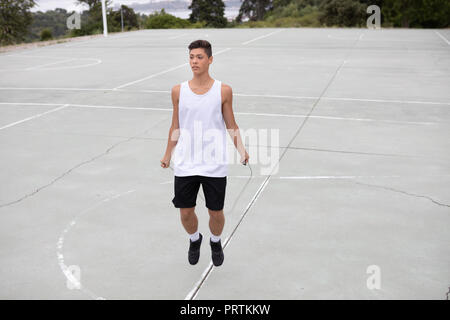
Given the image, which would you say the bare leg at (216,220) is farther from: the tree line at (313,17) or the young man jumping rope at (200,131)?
the tree line at (313,17)

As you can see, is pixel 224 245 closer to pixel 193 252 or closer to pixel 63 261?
pixel 193 252

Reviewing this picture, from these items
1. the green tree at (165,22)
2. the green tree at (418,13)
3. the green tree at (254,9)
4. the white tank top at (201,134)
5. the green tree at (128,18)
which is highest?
the green tree at (254,9)

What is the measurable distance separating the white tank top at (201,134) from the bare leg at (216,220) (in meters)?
0.40

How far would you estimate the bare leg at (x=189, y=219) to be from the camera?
4180 millimetres

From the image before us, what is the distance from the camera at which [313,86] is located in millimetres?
13766

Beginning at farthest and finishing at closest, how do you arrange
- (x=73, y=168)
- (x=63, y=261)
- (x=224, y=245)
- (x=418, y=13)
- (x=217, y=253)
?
1. (x=418, y=13)
2. (x=73, y=168)
3. (x=224, y=245)
4. (x=63, y=261)
5. (x=217, y=253)

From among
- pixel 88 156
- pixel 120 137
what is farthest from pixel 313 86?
pixel 88 156

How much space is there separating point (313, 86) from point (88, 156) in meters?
8.07

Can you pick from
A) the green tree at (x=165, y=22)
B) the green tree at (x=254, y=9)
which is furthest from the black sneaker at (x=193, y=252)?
the green tree at (x=254, y=9)

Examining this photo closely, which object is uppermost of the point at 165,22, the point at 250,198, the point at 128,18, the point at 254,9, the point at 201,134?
the point at 254,9

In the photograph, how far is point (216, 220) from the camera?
4227 mm

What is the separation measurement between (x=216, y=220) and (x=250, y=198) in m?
1.82

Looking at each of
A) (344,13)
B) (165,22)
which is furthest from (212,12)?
(344,13)
